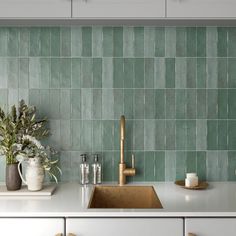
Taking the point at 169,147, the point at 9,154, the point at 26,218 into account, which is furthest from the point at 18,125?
the point at 169,147

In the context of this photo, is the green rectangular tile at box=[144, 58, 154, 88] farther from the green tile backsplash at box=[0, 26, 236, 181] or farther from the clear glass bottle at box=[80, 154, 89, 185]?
the clear glass bottle at box=[80, 154, 89, 185]

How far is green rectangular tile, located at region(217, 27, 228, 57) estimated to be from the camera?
231cm

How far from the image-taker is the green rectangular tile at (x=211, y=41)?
2.31 m

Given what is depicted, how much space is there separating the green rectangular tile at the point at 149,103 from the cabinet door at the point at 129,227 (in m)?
0.82

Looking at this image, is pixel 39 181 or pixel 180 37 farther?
pixel 180 37

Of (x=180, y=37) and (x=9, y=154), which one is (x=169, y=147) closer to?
(x=180, y=37)

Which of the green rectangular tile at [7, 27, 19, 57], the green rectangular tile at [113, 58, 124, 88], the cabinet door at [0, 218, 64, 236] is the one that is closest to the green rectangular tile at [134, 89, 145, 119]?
the green rectangular tile at [113, 58, 124, 88]

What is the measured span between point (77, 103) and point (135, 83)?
0.39 meters

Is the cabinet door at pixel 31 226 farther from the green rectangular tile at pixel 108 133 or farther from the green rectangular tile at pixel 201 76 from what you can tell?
the green rectangular tile at pixel 201 76
